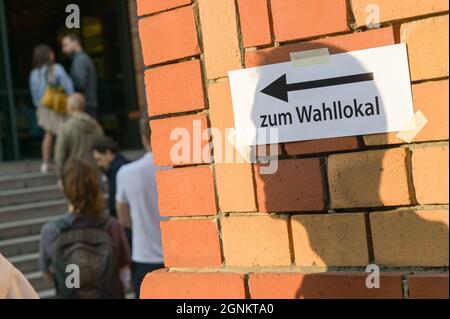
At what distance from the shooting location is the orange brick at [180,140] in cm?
228

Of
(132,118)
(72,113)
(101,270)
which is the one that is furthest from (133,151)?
(101,270)

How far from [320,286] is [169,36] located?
0.76 metres

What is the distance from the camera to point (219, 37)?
224 cm

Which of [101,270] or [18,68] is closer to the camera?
[101,270]

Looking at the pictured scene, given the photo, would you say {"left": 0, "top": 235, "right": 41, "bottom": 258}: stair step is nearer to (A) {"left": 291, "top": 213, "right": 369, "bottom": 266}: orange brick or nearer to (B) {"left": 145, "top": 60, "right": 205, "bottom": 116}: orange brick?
(B) {"left": 145, "top": 60, "right": 205, "bottom": 116}: orange brick

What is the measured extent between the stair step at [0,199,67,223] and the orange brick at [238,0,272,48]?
803cm

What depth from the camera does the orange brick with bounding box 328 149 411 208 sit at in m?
1.96

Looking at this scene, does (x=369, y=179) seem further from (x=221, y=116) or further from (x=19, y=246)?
(x=19, y=246)

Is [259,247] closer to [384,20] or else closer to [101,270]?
[384,20]

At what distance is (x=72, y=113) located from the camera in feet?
29.8

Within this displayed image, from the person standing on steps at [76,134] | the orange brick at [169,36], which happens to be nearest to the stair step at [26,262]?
the person standing on steps at [76,134]

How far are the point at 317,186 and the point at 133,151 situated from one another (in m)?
12.1

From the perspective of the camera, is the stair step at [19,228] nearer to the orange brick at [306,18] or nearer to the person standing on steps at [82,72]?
the person standing on steps at [82,72]

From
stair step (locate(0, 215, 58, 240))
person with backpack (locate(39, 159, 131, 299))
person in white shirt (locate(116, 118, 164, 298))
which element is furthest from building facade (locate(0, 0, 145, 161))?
person with backpack (locate(39, 159, 131, 299))
